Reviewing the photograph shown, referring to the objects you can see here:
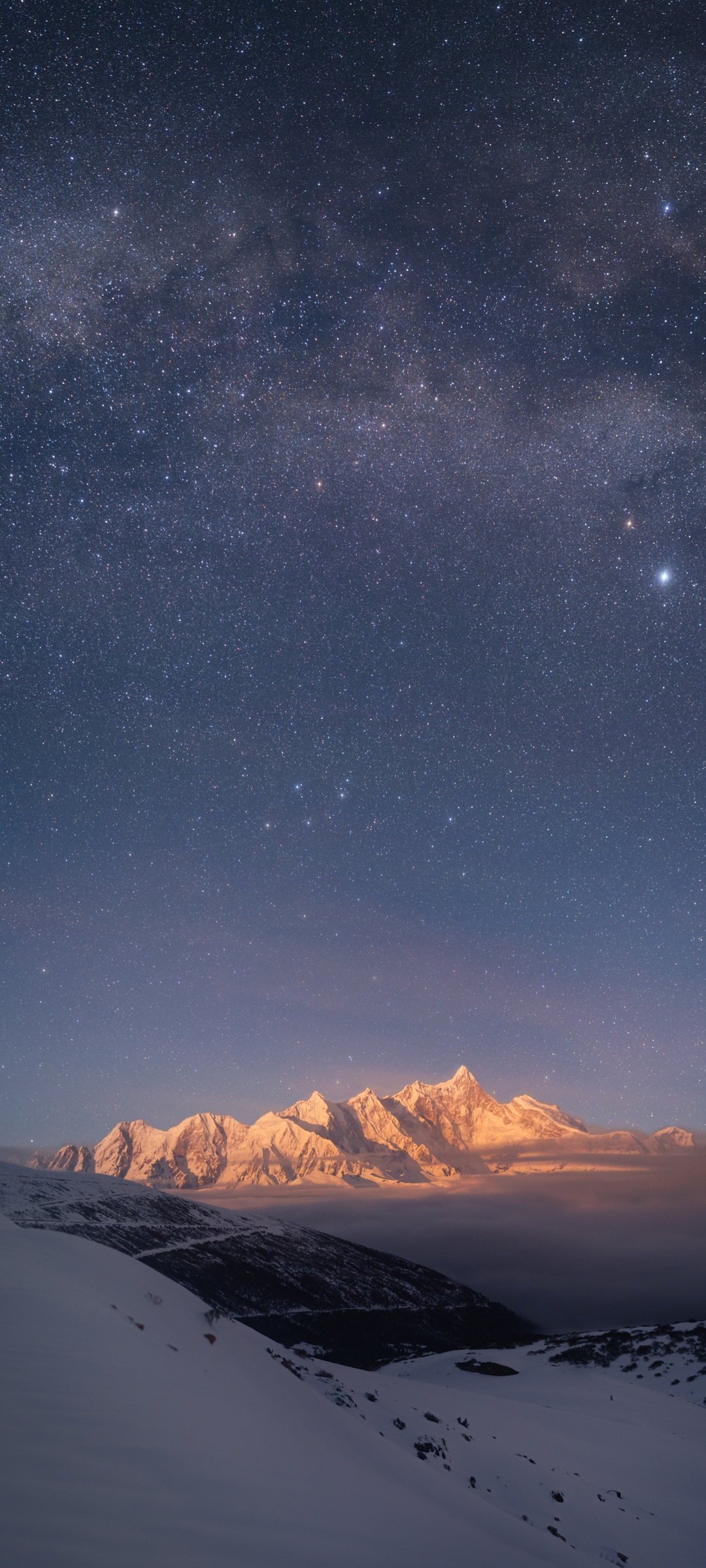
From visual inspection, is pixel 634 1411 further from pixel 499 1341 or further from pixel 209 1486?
pixel 499 1341

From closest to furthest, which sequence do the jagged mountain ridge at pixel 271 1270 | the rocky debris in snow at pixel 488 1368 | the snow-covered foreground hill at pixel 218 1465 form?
1. the snow-covered foreground hill at pixel 218 1465
2. the rocky debris in snow at pixel 488 1368
3. the jagged mountain ridge at pixel 271 1270

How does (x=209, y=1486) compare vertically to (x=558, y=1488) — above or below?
above

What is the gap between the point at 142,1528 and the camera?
5730 mm

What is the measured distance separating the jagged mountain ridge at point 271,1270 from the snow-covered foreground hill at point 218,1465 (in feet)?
273

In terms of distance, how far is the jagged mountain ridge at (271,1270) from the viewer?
110688mm

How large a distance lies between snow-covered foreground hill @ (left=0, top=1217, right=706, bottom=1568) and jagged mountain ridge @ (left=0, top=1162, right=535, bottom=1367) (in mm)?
83074

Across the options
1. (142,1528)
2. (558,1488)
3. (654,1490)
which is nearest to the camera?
(142,1528)

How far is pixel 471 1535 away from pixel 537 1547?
382cm

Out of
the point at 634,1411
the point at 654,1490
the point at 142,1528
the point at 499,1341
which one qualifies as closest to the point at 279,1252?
the point at 499,1341

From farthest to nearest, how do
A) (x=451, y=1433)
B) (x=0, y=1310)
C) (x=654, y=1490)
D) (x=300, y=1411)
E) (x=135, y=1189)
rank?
1. (x=135, y=1189)
2. (x=654, y=1490)
3. (x=451, y=1433)
4. (x=300, y=1411)
5. (x=0, y=1310)

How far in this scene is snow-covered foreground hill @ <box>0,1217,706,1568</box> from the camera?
586cm

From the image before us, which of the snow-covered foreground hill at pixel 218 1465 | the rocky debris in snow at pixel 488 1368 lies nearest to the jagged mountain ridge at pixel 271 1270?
the rocky debris in snow at pixel 488 1368

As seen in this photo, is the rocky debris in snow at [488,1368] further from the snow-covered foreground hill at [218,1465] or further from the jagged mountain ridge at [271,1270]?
the snow-covered foreground hill at [218,1465]

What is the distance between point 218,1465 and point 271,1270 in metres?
164
